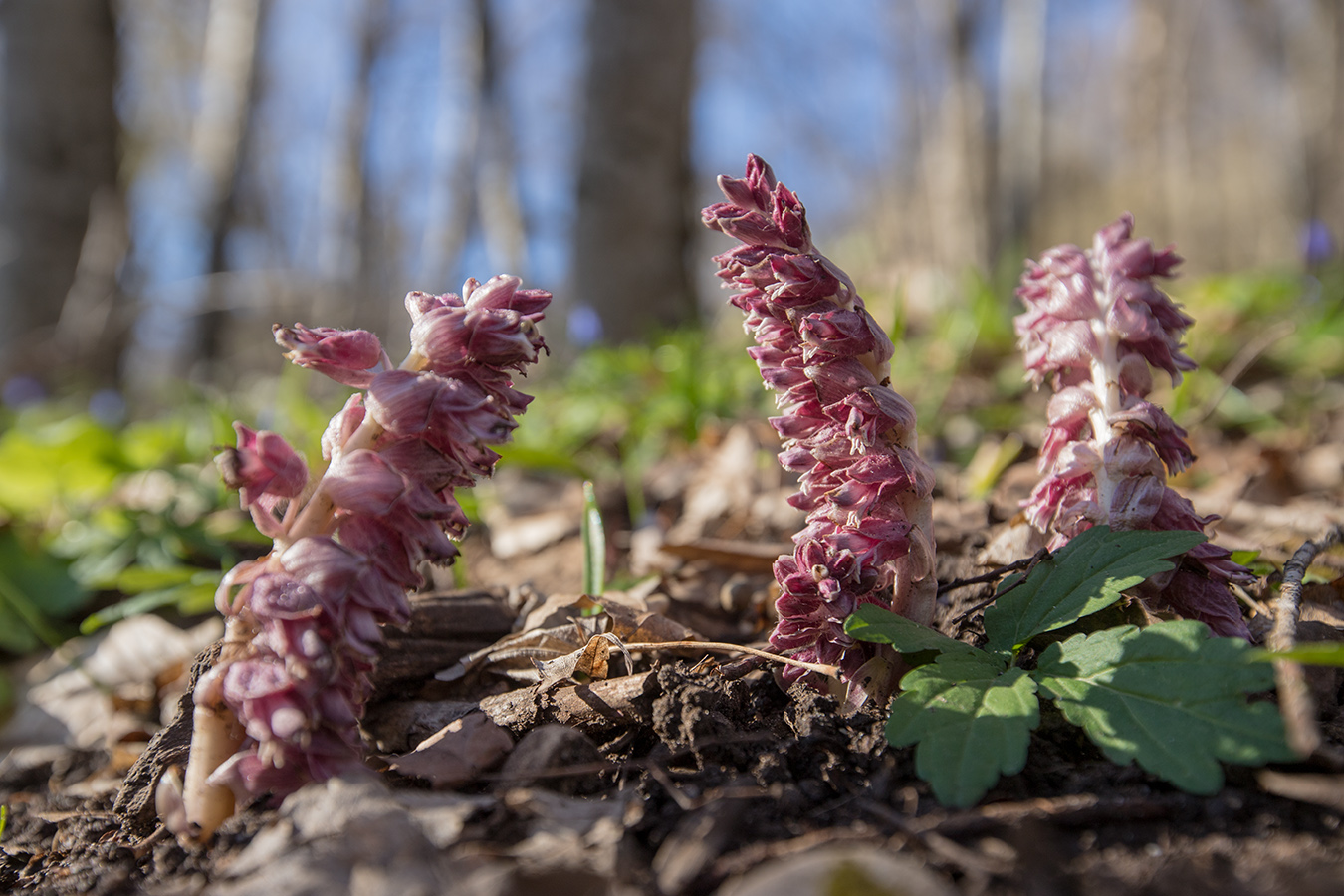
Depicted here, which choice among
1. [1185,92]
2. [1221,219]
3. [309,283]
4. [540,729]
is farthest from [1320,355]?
[1221,219]

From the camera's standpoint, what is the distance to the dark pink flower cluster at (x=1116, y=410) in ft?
4.35

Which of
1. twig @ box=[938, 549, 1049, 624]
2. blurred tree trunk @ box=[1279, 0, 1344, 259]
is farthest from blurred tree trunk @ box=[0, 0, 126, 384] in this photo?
blurred tree trunk @ box=[1279, 0, 1344, 259]

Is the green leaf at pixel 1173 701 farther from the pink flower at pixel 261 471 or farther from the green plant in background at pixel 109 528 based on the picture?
the green plant in background at pixel 109 528

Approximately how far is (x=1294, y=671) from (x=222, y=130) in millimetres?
11074

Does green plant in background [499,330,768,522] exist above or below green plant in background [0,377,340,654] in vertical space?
above

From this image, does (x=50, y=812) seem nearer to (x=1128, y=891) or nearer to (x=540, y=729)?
(x=540, y=729)

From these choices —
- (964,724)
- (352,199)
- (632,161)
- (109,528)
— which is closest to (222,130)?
(632,161)

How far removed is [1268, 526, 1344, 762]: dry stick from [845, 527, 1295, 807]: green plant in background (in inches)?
1.8

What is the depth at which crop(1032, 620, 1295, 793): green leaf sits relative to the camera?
39.8 inches

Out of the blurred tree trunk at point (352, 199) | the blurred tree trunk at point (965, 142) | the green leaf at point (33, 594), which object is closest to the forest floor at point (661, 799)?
the green leaf at point (33, 594)

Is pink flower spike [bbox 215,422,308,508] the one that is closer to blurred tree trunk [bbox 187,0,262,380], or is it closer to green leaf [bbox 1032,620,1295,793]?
green leaf [bbox 1032,620,1295,793]

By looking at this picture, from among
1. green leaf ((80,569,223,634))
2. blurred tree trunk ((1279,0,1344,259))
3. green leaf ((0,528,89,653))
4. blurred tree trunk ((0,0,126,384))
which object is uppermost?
blurred tree trunk ((1279,0,1344,259))

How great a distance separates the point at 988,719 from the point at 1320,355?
4.30 meters

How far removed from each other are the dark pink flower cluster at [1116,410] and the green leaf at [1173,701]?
0.24m
